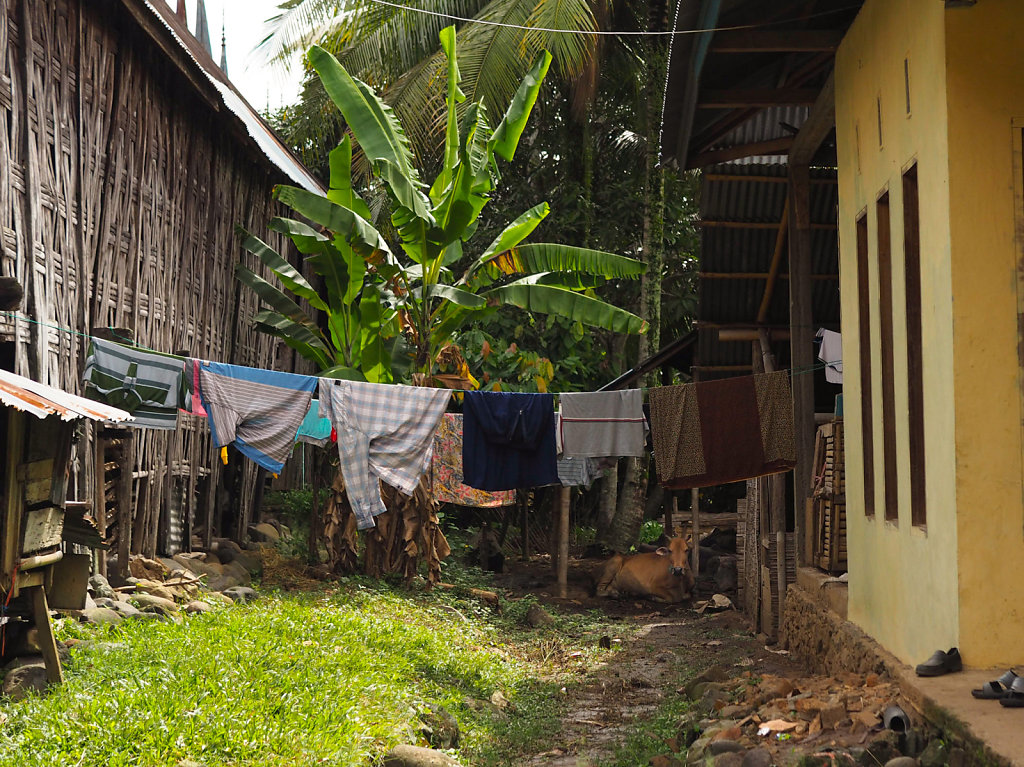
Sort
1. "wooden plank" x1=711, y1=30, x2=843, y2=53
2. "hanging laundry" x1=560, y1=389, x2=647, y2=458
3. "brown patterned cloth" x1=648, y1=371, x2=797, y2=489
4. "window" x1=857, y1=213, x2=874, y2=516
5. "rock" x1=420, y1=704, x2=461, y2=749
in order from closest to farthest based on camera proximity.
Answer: "rock" x1=420, y1=704, x2=461, y2=749 < "window" x1=857, y1=213, x2=874, y2=516 < "wooden plank" x1=711, y1=30, x2=843, y2=53 < "brown patterned cloth" x1=648, y1=371, x2=797, y2=489 < "hanging laundry" x1=560, y1=389, x2=647, y2=458

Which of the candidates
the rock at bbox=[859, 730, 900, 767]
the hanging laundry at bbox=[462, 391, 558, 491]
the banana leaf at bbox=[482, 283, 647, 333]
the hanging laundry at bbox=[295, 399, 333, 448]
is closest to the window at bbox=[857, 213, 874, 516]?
the rock at bbox=[859, 730, 900, 767]

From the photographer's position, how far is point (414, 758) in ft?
17.1

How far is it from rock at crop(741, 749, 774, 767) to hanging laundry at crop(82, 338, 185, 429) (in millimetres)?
4966

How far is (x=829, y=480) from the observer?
27.8 ft

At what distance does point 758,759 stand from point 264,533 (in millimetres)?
9928

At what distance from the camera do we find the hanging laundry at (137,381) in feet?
25.4

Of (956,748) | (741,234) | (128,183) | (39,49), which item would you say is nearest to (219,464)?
(128,183)

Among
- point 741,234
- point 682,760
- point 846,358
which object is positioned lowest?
point 682,760

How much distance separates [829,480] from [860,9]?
3612 millimetres

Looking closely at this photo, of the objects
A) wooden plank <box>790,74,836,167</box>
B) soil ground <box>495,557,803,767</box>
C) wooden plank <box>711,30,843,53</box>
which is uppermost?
wooden plank <box>711,30,843,53</box>

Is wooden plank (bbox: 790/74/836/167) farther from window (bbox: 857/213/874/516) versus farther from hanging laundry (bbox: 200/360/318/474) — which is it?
hanging laundry (bbox: 200/360/318/474)

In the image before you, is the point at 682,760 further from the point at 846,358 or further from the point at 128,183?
the point at 128,183

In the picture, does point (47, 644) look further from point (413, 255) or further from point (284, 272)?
point (284, 272)

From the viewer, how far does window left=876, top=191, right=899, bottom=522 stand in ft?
20.2
